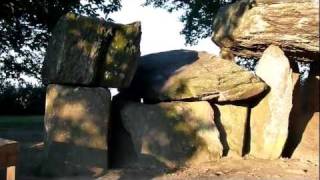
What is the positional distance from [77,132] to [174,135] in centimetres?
165

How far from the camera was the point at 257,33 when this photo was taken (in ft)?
30.0

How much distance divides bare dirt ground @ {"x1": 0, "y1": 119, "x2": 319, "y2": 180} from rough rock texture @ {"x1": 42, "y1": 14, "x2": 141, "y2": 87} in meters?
1.48

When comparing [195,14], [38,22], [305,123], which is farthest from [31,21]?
[305,123]

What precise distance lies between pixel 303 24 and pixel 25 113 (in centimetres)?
1574

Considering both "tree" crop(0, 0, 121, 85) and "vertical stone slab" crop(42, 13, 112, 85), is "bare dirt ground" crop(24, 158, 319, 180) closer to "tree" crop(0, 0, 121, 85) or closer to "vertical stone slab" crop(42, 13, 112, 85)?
"vertical stone slab" crop(42, 13, 112, 85)

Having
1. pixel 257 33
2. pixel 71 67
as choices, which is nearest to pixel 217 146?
pixel 257 33

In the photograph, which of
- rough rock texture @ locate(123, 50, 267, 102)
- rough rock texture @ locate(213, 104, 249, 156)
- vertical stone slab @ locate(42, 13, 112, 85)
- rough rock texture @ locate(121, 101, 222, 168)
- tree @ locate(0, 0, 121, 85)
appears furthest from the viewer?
tree @ locate(0, 0, 121, 85)

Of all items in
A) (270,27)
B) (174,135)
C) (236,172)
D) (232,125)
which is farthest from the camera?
(232,125)

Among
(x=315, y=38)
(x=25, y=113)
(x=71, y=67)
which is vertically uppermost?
(x=315, y=38)

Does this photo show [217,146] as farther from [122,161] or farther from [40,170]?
[40,170]

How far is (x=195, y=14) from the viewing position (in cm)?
1571

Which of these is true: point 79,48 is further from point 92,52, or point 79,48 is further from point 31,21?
point 31,21

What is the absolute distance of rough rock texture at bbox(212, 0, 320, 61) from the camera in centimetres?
834

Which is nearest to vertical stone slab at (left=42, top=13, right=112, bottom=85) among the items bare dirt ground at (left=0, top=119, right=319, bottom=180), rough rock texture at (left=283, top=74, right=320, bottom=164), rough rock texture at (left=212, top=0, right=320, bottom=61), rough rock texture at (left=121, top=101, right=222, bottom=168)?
rough rock texture at (left=121, top=101, right=222, bottom=168)
